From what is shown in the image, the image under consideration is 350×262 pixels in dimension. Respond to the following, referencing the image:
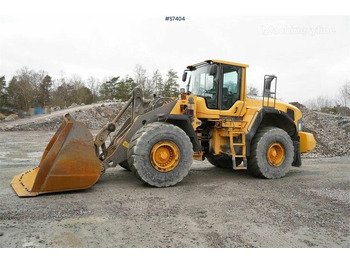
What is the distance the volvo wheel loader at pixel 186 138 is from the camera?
17.2 ft

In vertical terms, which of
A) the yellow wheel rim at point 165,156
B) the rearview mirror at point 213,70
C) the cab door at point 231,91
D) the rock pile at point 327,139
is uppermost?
the rearview mirror at point 213,70

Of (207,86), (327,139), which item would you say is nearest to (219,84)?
(207,86)

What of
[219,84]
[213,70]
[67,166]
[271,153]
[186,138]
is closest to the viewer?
[67,166]

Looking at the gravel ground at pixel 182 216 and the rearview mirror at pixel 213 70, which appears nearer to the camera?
the gravel ground at pixel 182 216

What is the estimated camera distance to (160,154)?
19.2 ft

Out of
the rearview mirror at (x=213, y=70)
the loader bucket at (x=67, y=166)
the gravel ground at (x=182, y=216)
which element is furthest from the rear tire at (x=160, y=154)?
the rearview mirror at (x=213, y=70)

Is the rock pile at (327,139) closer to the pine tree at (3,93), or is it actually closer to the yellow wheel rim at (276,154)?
the yellow wheel rim at (276,154)

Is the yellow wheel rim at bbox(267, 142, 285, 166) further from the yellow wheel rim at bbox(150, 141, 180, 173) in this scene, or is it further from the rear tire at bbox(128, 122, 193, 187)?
the yellow wheel rim at bbox(150, 141, 180, 173)

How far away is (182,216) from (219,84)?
3.60m

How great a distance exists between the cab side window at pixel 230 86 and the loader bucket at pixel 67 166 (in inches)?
129

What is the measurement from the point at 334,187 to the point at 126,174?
4.52 meters

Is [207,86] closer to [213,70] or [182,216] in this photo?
[213,70]

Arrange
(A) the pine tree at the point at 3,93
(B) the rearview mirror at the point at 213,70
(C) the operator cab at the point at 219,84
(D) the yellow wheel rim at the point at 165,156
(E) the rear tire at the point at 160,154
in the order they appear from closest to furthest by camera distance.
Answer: (E) the rear tire at the point at 160,154 → (D) the yellow wheel rim at the point at 165,156 → (B) the rearview mirror at the point at 213,70 → (C) the operator cab at the point at 219,84 → (A) the pine tree at the point at 3,93

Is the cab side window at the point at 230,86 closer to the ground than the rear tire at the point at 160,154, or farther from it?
farther from it
